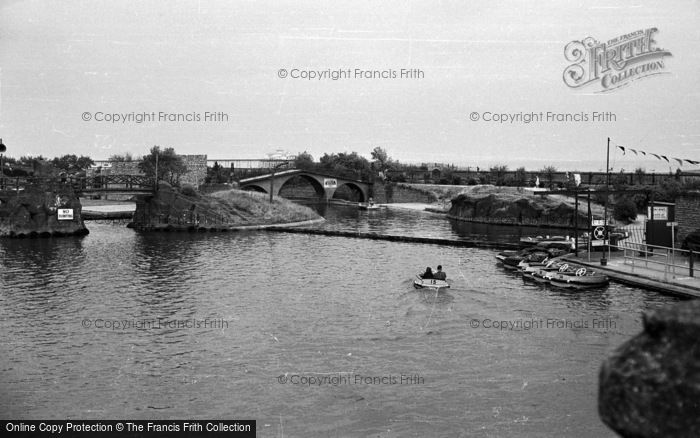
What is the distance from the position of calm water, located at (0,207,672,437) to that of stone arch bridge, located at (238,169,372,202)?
3197 inches

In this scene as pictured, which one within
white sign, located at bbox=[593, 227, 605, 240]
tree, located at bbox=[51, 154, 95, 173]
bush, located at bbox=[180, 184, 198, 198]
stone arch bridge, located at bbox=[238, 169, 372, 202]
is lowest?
white sign, located at bbox=[593, 227, 605, 240]

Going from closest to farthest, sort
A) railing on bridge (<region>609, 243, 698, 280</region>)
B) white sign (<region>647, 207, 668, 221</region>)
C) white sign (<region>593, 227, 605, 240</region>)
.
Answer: railing on bridge (<region>609, 243, 698, 280</region>) < white sign (<region>647, 207, 668, 221</region>) < white sign (<region>593, 227, 605, 240</region>)

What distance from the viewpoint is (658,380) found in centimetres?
446

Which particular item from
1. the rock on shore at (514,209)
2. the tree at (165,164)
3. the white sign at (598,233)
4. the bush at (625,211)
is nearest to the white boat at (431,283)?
the white sign at (598,233)

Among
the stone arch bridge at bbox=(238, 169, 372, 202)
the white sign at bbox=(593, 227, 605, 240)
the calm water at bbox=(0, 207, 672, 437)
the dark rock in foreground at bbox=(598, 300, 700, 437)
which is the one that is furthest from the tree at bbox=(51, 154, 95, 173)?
the dark rock in foreground at bbox=(598, 300, 700, 437)

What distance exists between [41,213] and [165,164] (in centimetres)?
3297

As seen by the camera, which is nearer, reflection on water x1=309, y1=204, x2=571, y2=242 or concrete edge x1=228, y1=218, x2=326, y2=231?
reflection on water x1=309, y1=204, x2=571, y2=242

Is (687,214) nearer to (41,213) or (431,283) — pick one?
(431,283)

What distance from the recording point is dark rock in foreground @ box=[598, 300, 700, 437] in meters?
4.40

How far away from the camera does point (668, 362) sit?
4500mm

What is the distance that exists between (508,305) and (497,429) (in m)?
20.4

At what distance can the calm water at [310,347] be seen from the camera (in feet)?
81.6

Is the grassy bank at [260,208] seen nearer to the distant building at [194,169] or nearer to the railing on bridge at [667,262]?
the distant building at [194,169]

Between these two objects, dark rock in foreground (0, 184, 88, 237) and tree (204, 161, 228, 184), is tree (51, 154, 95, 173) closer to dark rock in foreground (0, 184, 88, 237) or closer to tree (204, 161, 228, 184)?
tree (204, 161, 228, 184)
